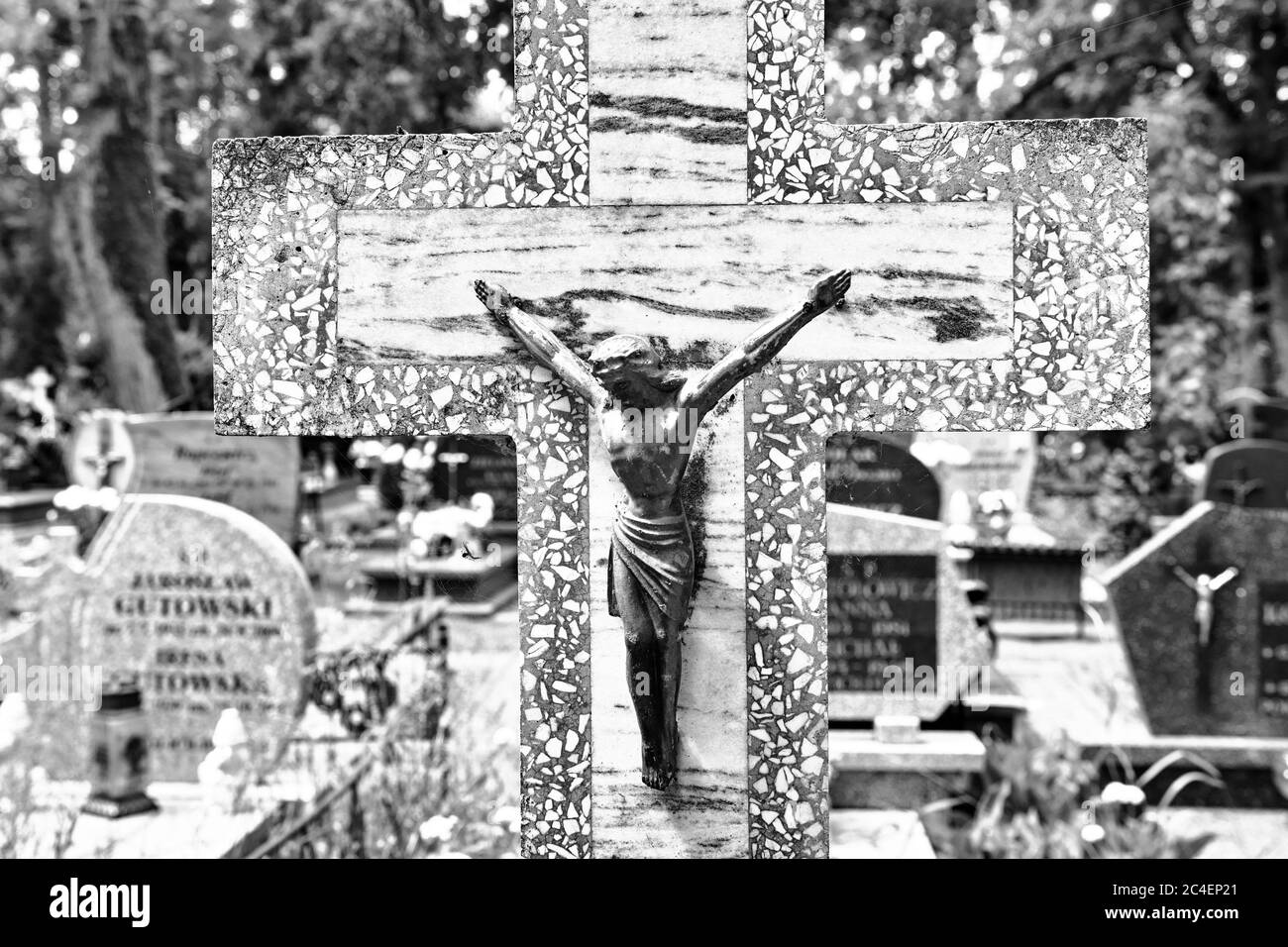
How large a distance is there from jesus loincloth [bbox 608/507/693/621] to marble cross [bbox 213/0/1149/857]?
0.12 m

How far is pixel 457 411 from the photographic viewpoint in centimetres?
258

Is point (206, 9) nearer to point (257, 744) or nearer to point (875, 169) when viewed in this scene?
point (257, 744)

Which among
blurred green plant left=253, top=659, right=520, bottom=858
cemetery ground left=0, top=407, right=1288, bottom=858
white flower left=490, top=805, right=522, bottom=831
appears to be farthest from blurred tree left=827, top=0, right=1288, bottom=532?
white flower left=490, top=805, right=522, bottom=831

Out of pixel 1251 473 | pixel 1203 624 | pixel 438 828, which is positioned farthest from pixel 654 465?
pixel 1251 473

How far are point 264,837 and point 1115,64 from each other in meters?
14.3

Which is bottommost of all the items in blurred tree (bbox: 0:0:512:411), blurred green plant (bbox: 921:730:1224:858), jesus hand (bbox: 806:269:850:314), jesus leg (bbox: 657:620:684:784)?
blurred green plant (bbox: 921:730:1224:858)

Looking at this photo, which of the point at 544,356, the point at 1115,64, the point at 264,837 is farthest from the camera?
the point at 1115,64

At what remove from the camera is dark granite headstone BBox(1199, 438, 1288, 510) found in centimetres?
1034

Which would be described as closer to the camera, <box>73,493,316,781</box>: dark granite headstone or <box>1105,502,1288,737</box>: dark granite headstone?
<box>73,493,316,781</box>: dark granite headstone

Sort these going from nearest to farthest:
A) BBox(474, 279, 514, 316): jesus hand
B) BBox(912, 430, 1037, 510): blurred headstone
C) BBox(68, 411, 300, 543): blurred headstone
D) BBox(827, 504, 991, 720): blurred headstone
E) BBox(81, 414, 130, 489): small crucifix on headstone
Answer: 1. BBox(474, 279, 514, 316): jesus hand
2. BBox(827, 504, 991, 720): blurred headstone
3. BBox(68, 411, 300, 543): blurred headstone
4. BBox(81, 414, 130, 489): small crucifix on headstone
5. BBox(912, 430, 1037, 510): blurred headstone

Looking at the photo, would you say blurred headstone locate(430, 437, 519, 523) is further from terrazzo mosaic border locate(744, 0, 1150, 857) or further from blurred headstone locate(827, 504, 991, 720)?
terrazzo mosaic border locate(744, 0, 1150, 857)

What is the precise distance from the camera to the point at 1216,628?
6.77 metres

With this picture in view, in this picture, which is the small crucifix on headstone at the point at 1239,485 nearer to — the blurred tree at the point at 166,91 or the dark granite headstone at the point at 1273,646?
the dark granite headstone at the point at 1273,646
